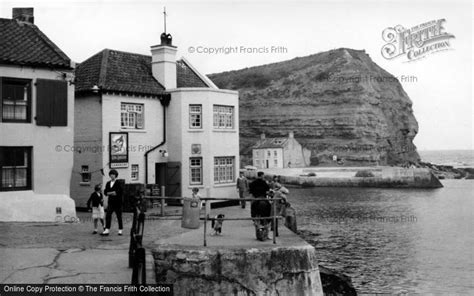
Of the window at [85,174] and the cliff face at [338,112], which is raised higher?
the cliff face at [338,112]

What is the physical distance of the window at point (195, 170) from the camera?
3206cm

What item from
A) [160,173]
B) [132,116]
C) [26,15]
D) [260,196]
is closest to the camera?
[260,196]

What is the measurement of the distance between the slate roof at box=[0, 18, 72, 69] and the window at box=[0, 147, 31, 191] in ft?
11.2

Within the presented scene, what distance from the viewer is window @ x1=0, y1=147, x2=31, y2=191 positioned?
20906mm

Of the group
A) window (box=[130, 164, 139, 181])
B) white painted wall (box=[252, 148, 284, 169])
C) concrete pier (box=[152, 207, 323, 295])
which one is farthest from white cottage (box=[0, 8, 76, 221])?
white painted wall (box=[252, 148, 284, 169])

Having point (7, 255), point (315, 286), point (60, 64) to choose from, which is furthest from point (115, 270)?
point (60, 64)

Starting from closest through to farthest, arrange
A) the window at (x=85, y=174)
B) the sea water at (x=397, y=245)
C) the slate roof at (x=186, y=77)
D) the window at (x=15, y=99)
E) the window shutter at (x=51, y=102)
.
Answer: the window at (x=15, y=99)
the window shutter at (x=51, y=102)
the sea water at (x=397, y=245)
the window at (x=85, y=174)
the slate roof at (x=186, y=77)

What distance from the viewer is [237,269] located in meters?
12.8

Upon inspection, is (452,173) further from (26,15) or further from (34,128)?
(34,128)

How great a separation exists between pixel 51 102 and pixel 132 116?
341 inches

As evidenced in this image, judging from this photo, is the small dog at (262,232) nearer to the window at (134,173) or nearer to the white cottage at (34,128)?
the white cottage at (34,128)

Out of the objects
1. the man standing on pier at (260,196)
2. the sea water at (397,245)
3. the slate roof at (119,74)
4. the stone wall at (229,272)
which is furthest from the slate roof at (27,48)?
the sea water at (397,245)

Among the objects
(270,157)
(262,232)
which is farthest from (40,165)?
(270,157)

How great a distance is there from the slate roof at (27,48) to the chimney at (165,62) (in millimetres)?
9505
